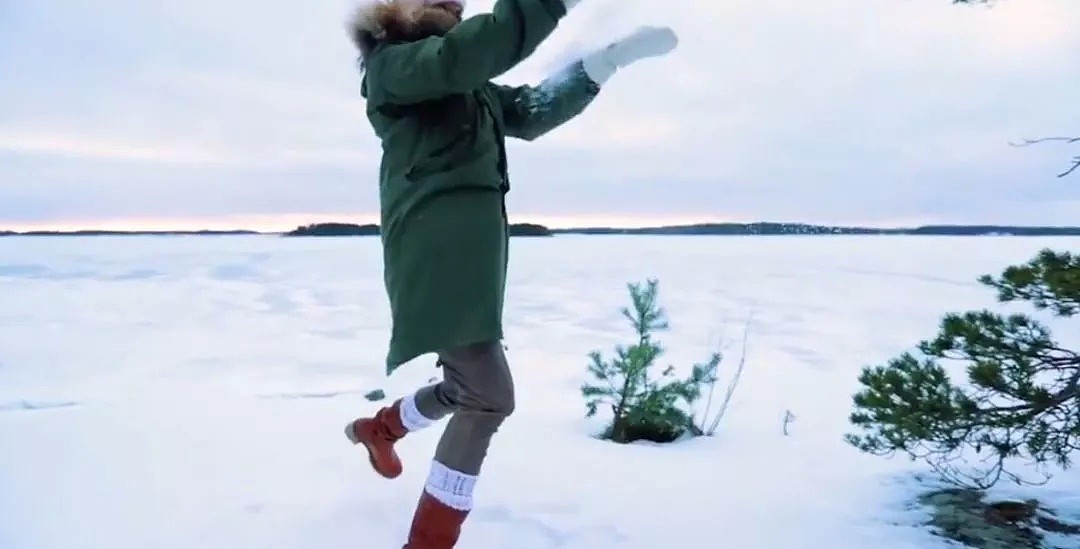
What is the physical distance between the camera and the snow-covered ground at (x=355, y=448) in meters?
2.09

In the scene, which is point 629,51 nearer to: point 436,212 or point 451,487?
point 436,212

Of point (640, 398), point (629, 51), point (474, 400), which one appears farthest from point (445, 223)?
point (640, 398)

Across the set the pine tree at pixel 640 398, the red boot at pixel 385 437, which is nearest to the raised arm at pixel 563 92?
the red boot at pixel 385 437

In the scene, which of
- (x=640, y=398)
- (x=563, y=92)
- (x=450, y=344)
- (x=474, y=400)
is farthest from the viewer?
(x=640, y=398)

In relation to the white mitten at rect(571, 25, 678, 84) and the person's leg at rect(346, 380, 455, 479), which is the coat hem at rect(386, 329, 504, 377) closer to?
the person's leg at rect(346, 380, 455, 479)

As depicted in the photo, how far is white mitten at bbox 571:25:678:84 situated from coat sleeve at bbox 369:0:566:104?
0.35 m

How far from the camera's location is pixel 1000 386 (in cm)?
216

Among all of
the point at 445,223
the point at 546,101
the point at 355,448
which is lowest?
the point at 355,448

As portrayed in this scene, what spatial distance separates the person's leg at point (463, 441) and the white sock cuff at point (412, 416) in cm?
28

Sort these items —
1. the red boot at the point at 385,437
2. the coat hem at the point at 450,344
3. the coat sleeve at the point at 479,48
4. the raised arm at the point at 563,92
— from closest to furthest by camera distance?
the coat sleeve at the point at 479,48, the coat hem at the point at 450,344, the raised arm at the point at 563,92, the red boot at the point at 385,437

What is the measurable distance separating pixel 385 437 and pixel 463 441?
0.45 m

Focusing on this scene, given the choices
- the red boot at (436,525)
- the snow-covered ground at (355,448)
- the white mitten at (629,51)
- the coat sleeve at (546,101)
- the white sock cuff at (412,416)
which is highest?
the white mitten at (629,51)

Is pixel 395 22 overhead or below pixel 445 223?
overhead

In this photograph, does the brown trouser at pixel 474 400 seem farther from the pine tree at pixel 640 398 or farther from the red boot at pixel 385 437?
the pine tree at pixel 640 398
